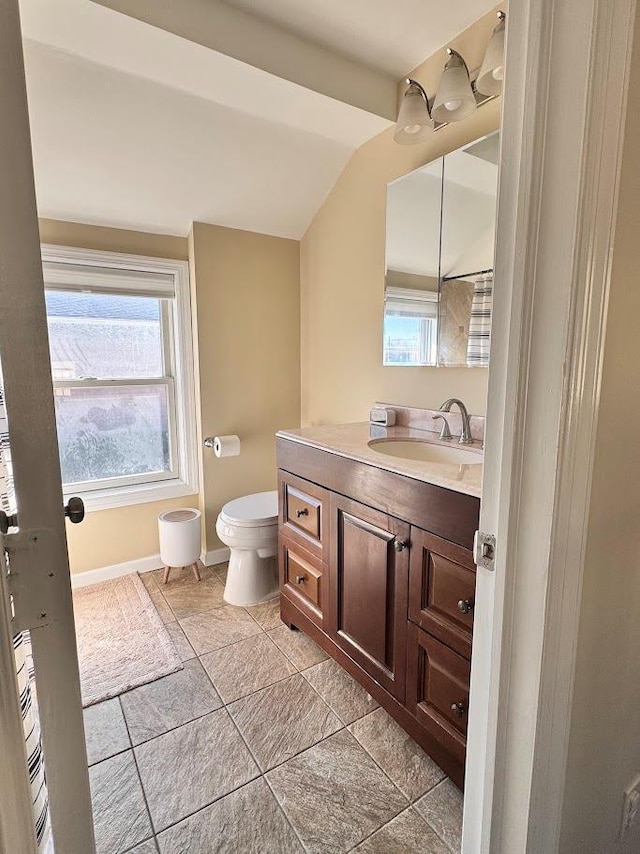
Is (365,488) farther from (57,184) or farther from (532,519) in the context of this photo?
(57,184)

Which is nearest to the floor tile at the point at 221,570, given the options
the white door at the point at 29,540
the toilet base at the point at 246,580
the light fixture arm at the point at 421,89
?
the toilet base at the point at 246,580

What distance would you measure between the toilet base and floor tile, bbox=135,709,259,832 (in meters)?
0.74

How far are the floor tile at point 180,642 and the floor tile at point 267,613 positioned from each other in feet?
1.11

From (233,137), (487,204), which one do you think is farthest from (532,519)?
(233,137)

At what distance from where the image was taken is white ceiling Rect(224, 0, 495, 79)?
1444 mm

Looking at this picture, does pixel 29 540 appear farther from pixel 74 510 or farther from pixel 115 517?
pixel 115 517

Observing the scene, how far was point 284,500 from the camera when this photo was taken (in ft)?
6.48

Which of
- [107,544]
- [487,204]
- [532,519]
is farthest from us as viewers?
[107,544]

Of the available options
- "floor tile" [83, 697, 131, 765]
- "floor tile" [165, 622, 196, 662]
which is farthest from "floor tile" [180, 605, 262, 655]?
"floor tile" [83, 697, 131, 765]

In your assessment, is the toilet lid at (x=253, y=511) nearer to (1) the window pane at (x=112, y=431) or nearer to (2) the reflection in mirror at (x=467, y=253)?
(1) the window pane at (x=112, y=431)

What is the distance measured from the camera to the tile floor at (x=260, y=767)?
3.87 feet

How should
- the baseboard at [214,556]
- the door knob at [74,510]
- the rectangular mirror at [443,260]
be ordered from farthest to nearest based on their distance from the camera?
the baseboard at [214,556] → the rectangular mirror at [443,260] → the door knob at [74,510]

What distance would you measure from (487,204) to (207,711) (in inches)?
83.5

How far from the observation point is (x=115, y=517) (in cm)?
251
